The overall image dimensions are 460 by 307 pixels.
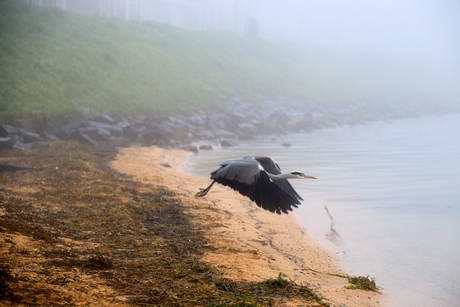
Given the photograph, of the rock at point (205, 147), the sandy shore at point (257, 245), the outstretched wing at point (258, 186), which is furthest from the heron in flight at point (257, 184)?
the rock at point (205, 147)

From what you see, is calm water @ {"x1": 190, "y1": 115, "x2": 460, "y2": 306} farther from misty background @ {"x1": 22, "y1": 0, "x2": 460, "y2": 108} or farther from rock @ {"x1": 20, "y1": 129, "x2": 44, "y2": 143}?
misty background @ {"x1": 22, "y1": 0, "x2": 460, "y2": 108}

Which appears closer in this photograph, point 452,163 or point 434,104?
point 452,163

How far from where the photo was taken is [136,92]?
91.9 ft

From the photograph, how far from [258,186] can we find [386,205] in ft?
20.4

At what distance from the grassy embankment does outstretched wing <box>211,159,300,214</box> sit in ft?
43.3

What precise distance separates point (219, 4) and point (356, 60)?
76.6 feet

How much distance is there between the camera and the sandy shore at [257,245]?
6938 millimetres

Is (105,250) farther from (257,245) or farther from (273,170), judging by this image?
(273,170)

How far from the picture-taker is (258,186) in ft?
26.9

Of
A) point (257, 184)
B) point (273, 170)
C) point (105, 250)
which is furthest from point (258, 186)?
point (105, 250)

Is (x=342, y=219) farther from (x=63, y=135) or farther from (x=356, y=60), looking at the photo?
(x=356, y=60)

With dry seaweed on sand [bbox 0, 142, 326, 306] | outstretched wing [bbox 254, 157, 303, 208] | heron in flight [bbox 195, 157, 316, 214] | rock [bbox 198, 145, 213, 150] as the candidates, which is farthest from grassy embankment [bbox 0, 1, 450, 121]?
heron in flight [bbox 195, 157, 316, 214]

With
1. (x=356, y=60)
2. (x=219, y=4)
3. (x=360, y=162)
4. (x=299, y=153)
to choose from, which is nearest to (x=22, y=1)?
(x=299, y=153)

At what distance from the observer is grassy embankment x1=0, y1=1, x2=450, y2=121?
22609mm
